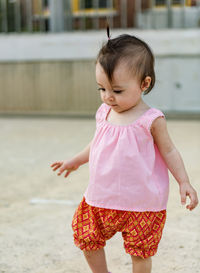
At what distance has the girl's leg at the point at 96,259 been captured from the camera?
5.86ft

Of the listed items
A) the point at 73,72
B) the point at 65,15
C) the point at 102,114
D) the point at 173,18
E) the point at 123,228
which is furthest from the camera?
the point at 173,18

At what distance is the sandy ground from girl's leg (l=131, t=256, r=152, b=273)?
36 centimetres

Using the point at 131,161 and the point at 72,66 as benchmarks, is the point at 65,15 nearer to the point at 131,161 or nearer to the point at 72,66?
the point at 72,66

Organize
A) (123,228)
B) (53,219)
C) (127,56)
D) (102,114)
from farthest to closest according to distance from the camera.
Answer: (53,219) → (102,114) → (123,228) → (127,56)

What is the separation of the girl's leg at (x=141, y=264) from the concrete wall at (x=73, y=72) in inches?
184

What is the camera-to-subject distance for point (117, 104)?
168cm

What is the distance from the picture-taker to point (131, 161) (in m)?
1.66

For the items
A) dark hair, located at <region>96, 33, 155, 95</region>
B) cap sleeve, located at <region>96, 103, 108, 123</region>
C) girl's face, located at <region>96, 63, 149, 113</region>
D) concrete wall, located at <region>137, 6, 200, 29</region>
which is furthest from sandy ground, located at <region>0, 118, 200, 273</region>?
concrete wall, located at <region>137, 6, 200, 29</region>

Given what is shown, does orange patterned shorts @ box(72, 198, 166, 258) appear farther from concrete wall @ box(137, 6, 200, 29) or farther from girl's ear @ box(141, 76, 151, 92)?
concrete wall @ box(137, 6, 200, 29)

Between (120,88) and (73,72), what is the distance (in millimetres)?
5012

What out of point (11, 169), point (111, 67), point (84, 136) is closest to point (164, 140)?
point (111, 67)

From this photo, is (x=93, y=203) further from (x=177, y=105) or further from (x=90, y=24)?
(x=90, y=24)

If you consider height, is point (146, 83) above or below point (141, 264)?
above

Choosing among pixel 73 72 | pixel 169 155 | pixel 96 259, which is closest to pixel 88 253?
pixel 96 259
